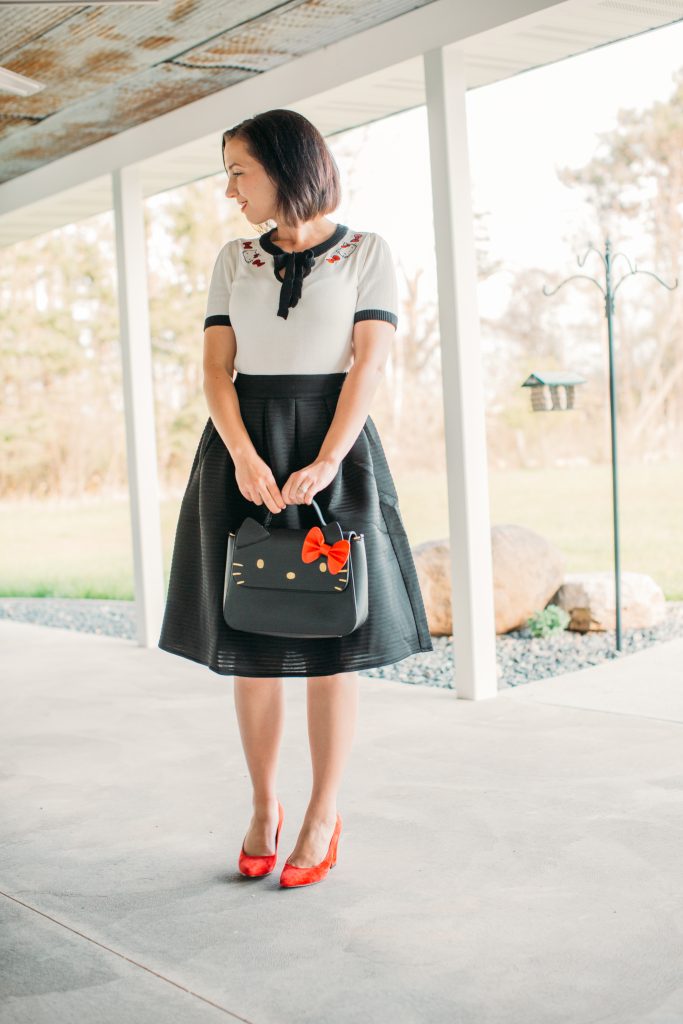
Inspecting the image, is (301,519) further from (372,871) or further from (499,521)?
(499,521)

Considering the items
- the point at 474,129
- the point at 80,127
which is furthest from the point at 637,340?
the point at 80,127

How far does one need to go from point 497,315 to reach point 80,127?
16.4ft

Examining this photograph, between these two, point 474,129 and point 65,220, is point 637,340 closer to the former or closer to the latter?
point 474,129

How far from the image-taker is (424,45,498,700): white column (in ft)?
10.7

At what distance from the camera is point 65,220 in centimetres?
550

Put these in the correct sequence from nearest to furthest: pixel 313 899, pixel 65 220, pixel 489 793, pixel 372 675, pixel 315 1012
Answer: pixel 315 1012, pixel 313 899, pixel 489 793, pixel 372 675, pixel 65 220

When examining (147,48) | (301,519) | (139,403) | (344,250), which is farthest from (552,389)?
(301,519)

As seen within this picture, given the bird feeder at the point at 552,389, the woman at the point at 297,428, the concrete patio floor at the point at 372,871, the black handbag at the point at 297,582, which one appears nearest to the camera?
the concrete patio floor at the point at 372,871

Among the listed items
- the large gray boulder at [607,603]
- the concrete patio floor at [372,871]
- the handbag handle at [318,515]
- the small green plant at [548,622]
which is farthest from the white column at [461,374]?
A: the large gray boulder at [607,603]

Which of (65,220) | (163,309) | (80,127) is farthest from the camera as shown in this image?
(163,309)

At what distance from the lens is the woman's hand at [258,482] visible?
1891 millimetres

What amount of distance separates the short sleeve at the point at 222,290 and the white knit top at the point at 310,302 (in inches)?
1.1

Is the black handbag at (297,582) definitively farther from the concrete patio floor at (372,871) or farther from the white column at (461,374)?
the white column at (461,374)

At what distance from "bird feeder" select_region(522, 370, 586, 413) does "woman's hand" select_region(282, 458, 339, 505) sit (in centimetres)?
297
